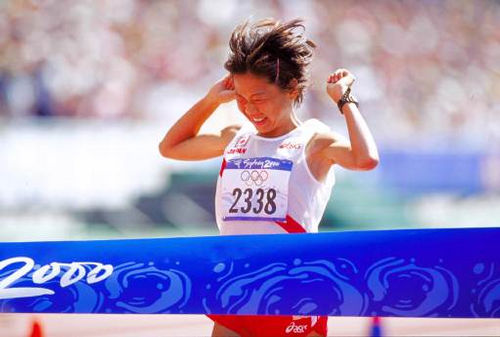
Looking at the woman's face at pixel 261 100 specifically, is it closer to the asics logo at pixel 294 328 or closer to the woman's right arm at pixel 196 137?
the woman's right arm at pixel 196 137

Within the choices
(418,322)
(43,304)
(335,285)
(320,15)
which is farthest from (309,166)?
(320,15)

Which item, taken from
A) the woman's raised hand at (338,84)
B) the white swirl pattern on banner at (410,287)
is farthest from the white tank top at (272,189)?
the white swirl pattern on banner at (410,287)

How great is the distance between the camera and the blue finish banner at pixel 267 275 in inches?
102

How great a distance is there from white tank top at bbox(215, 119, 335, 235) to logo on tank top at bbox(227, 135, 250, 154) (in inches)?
0.5

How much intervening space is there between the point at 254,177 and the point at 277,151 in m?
0.12

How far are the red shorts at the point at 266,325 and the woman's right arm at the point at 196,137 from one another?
2.11 feet

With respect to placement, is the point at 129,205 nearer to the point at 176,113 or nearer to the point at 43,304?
the point at 176,113

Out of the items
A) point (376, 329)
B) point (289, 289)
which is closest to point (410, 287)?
point (289, 289)

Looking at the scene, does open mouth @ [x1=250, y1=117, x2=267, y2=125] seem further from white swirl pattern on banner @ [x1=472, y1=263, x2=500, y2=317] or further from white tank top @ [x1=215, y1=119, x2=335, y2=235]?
white swirl pattern on banner @ [x1=472, y1=263, x2=500, y2=317]

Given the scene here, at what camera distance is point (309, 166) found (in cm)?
290

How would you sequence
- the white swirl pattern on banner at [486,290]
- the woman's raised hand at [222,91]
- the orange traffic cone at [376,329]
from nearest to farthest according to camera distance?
the white swirl pattern on banner at [486,290] → the woman's raised hand at [222,91] → the orange traffic cone at [376,329]

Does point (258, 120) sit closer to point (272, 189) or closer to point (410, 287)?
point (272, 189)

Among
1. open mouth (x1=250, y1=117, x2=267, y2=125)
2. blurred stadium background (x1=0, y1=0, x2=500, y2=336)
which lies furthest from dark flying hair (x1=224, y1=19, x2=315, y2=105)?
blurred stadium background (x1=0, y1=0, x2=500, y2=336)

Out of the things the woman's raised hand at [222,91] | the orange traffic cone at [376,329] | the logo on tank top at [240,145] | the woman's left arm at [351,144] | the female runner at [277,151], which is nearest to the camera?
A: the woman's left arm at [351,144]
